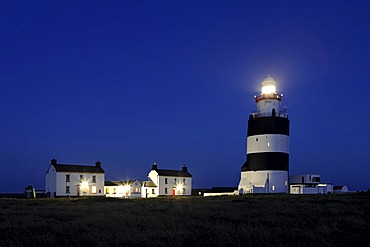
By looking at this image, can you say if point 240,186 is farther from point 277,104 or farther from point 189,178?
point 189,178

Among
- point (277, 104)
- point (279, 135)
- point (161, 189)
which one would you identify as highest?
point (277, 104)

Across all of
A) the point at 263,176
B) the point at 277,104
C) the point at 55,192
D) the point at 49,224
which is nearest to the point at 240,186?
the point at 263,176

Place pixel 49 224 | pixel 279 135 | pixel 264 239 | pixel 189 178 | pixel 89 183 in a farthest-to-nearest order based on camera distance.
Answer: pixel 189 178
pixel 89 183
pixel 279 135
pixel 49 224
pixel 264 239

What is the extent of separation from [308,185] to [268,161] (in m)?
7.97

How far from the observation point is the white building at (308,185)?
1869 inches

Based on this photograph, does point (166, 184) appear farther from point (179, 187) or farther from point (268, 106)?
point (268, 106)

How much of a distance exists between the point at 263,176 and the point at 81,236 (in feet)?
115

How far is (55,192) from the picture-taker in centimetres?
5444

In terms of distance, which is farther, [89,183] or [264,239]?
[89,183]

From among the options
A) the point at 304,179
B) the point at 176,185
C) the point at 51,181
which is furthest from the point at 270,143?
the point at 51,181

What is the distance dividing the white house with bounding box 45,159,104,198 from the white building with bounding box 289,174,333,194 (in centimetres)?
2843

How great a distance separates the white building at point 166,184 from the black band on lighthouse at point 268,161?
22.1 metres

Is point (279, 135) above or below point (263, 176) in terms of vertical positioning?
above

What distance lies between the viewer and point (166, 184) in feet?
212
